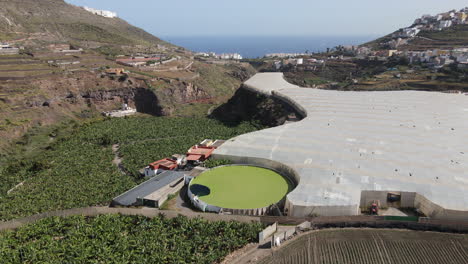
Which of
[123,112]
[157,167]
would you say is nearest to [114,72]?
[123,112]

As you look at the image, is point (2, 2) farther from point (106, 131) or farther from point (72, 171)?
point (72, 171)

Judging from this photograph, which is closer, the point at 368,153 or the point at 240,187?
the point at 240,187

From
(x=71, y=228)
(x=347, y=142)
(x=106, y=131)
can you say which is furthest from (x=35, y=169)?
(x=347, y=142)

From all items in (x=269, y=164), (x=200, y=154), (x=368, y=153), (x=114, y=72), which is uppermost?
(x=114, y=72)

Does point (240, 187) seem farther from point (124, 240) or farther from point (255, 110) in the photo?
point (255, 110)

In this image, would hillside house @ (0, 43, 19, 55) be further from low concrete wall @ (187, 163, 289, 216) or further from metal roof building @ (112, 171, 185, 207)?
low concrete wall @ (187, 163, 289, 216)

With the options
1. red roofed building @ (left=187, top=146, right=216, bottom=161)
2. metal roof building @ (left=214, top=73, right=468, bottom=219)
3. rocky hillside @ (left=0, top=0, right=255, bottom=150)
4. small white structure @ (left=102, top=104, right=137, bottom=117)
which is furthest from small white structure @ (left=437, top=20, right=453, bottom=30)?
red roofed building @ (left=187, top=146, right=216, bottom=161)
